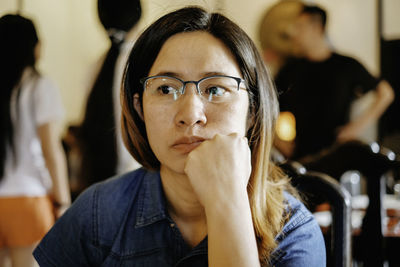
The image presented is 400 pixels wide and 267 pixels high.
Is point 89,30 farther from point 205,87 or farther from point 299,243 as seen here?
point 299,243

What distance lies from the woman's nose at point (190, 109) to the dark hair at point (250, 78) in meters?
0.15

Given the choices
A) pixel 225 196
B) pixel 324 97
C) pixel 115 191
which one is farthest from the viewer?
pixel 324 97

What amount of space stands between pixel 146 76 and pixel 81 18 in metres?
3.57

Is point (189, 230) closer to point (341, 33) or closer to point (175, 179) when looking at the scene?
point (175, 179)

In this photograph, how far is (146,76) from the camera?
39.9 inches

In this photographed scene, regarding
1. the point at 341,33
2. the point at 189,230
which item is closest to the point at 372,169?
the point at 189,230

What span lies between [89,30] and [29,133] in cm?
288

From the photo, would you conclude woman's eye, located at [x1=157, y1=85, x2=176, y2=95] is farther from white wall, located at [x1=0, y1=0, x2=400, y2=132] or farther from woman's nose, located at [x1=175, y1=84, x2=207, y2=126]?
white wall, located at [x1=0, y1=0, x2=400, y2=132]

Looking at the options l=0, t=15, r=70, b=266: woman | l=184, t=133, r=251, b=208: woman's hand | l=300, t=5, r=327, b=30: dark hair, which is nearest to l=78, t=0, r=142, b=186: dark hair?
l=0, t=15, r=70, b=266: woman

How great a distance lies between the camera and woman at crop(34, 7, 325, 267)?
848 millimetres

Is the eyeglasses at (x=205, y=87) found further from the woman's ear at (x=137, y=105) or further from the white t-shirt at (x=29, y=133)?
the white t-shirt at (x=29, y=133)

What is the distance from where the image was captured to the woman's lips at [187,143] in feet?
2.91

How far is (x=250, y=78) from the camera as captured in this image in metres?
0.98

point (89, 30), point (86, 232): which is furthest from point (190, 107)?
point (89, 30)
